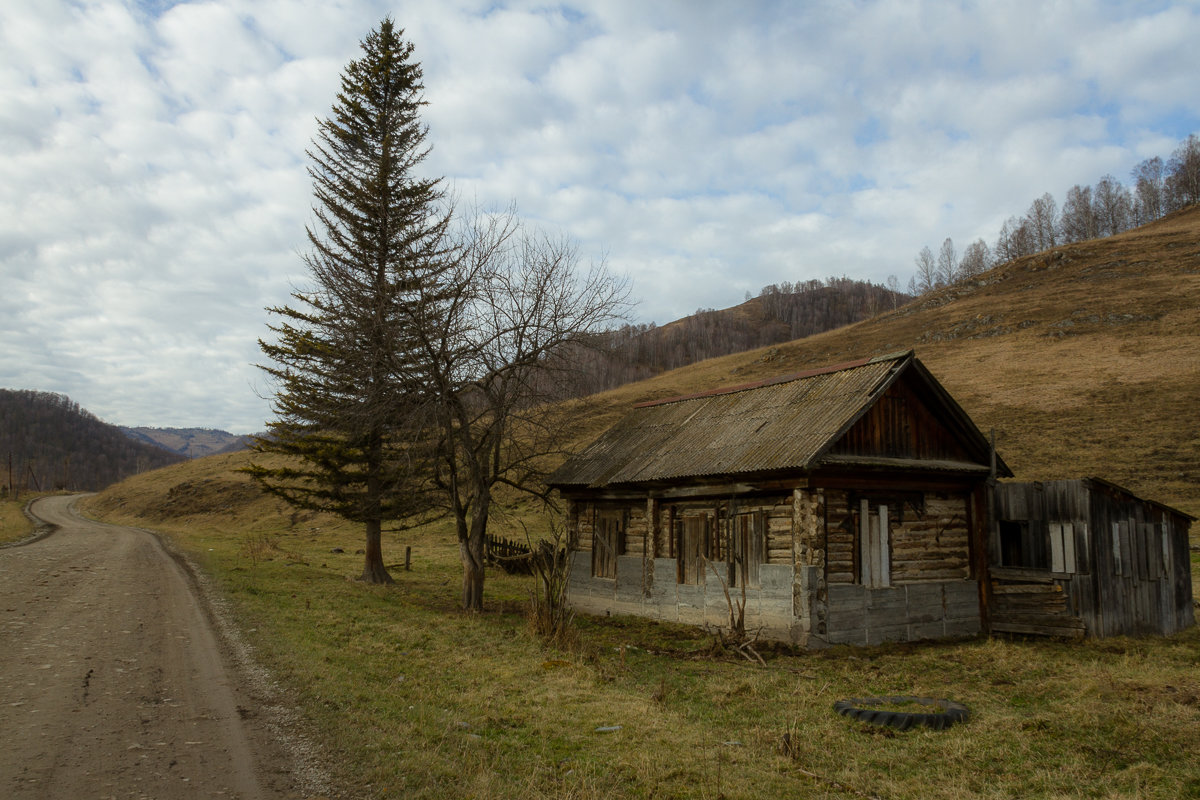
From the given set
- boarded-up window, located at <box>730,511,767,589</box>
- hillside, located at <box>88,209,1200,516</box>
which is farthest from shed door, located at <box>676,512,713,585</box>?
hillside, located at <box>88,209,1200,516</box>

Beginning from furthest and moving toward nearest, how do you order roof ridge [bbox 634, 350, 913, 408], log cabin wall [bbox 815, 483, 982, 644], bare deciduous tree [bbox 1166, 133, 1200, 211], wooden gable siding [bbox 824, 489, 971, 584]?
bare deciduous tree [bbox 1166, 133, 1200, 211], roof ridge [bbox 634, 350, 913, 408], wooden gable siding [bbox 824, 489, 971, 584], log cabin wall [bbox 815, 483, 982, 644]

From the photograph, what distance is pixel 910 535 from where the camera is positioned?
15156mm

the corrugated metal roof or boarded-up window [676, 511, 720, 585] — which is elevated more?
the corrugated metal roof

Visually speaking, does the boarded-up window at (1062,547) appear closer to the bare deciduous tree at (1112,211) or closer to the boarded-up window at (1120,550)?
the boarded-up window at (1120,550)

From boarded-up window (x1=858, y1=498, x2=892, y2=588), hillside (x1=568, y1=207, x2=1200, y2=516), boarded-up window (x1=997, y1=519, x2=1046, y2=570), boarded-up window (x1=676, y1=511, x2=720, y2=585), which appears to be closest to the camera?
boarded-up window (x1=858, y1=498, x2=892, y2=588)

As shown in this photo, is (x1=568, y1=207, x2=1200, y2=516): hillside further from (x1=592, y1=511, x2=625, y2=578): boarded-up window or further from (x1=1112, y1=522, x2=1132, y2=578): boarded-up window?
(x1=1112, y1=522, x2=1132, y2=578): boarded-up window

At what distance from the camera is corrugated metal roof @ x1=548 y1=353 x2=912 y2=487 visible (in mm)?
14258

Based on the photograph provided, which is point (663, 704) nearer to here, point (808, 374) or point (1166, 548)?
point (808, 374)

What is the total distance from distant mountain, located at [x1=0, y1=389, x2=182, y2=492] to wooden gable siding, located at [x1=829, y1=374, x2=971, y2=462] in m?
139

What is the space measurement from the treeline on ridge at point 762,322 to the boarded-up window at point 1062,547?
302 feet

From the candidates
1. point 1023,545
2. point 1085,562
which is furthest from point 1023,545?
point 1085,562

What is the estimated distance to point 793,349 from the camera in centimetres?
8550

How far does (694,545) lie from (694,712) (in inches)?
300

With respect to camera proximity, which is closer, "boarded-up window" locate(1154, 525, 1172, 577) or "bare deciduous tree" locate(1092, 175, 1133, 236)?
"boarded-up window" locate(1154, 525, 1172, 577)
